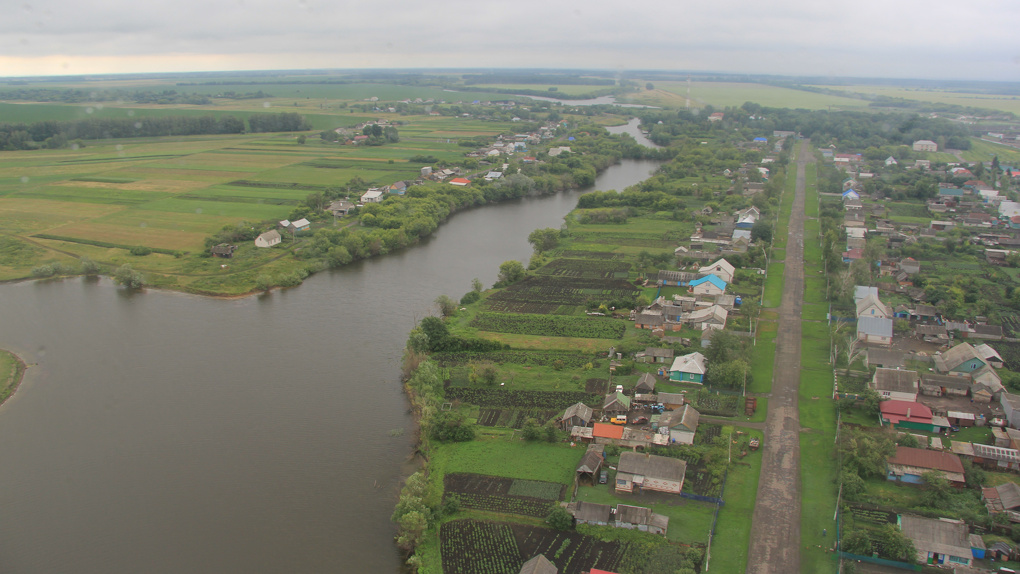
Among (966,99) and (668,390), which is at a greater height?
(966,99)

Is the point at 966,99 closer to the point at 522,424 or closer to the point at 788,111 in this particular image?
the point at 788,111

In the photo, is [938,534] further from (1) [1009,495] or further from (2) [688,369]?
(2) [688,369]

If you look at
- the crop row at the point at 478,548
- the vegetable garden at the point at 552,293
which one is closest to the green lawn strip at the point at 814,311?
the vegetable garden at the point at 552,293

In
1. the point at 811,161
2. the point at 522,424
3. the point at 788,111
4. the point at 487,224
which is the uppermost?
the point at 788,111

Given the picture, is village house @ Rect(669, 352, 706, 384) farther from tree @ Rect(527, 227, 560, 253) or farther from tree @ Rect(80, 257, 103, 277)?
tree @ Rect(80, 257, 103, 277)

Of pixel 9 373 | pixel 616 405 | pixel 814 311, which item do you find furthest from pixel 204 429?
pixel 814 311

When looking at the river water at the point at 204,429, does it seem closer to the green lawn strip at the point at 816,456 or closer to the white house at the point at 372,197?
the green lawn strip at the point at 816,456

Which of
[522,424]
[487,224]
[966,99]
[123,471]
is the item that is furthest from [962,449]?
[966,99]
